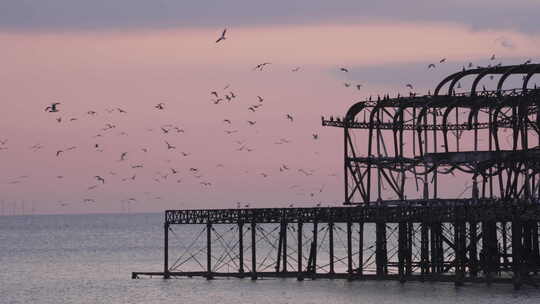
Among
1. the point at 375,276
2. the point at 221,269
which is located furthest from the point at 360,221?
the point at 221,269

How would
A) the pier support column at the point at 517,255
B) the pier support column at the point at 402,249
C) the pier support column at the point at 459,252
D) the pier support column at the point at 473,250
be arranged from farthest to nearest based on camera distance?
the pier support column at the point at 402,249
the pier support column at the point at 473,250
the pier support column at the point at 459,252
the pier support column at the point at 517,255

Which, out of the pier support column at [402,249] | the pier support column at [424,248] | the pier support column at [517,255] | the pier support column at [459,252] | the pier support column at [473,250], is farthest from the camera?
the pier support column at [424,248]

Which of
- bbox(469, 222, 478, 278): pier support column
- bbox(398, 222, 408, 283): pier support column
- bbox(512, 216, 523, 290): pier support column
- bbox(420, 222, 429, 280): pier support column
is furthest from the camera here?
bbox(420, 222, 429, 280): pier support column

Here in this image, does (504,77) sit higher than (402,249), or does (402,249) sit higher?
(504,77)

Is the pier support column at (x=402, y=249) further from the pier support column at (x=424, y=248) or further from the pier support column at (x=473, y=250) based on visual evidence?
the pier support column at (x=473, y=250)

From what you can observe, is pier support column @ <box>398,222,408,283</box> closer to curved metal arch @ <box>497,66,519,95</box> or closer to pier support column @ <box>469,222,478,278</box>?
pier support column @ <box>469,222,478,278</box>

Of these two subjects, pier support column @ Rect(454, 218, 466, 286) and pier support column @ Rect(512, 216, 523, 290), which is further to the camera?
pier support column @ Rect(454, 218, 466, 286)

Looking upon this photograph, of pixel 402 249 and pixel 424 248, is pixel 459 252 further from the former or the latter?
pixel 424 248

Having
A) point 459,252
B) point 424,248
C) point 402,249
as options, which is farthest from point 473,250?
point 402,249

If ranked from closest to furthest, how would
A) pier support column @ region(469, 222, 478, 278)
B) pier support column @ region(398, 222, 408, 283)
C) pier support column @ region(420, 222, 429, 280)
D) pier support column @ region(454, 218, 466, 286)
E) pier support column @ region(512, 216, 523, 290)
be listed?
pier support column @ region(512, 216, 523, 290) < pier support column @ region(454, 218, 466, 286) < pier support column @ region(469, 222, 478, 278) < pier support column @ region(398, 222, 408, 283) < pier support column @ region(420, 222, 429, 280)

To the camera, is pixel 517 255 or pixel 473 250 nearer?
pixel 517 255

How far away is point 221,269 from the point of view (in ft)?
427

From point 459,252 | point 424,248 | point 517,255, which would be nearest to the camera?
point 517,255

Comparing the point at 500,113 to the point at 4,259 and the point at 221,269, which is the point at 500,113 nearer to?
the point at 221,269
